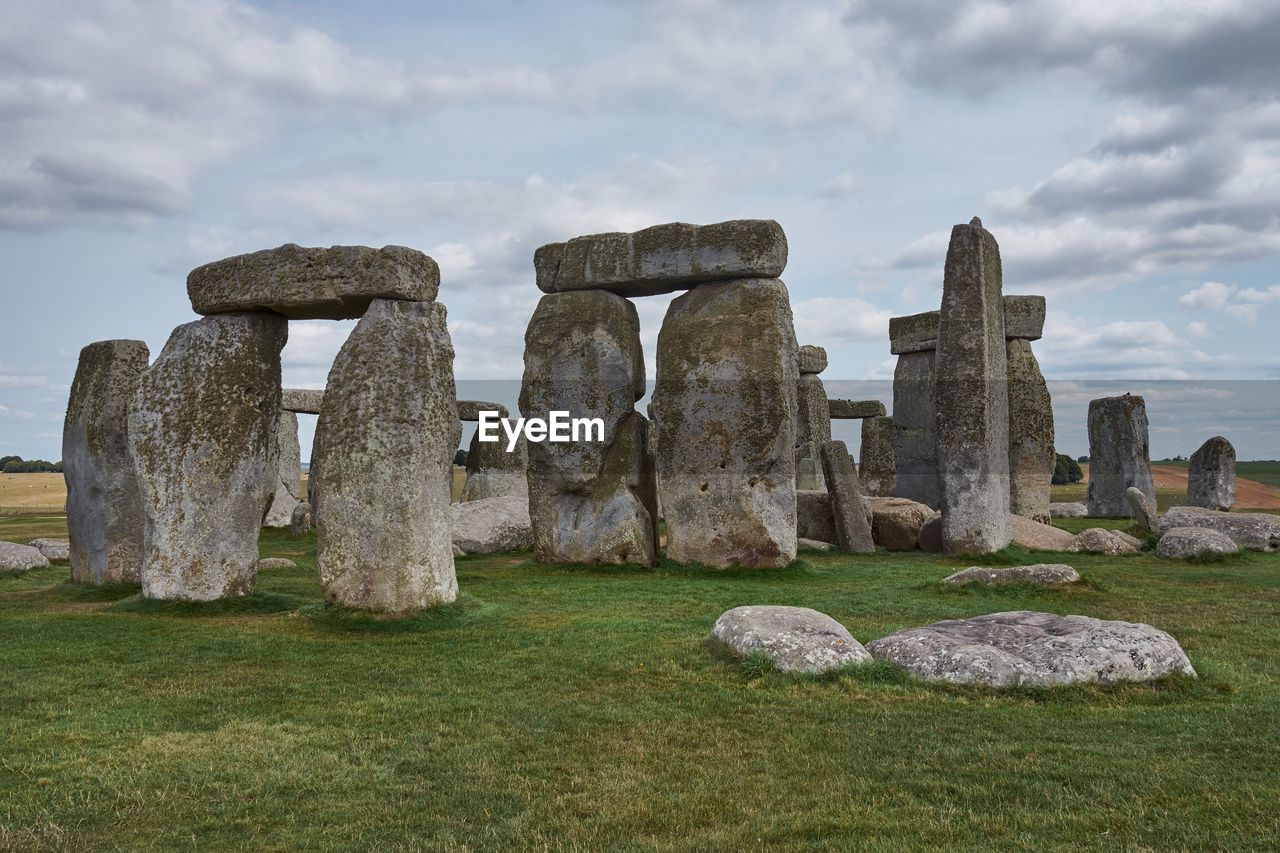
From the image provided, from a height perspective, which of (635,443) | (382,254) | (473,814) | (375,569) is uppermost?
(382,254)

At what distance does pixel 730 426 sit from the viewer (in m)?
14.6

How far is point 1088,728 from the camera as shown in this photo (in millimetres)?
5859

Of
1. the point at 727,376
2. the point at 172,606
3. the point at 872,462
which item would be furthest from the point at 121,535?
the point at 872,462

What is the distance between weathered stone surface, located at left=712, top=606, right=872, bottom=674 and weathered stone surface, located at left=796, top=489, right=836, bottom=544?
10.6 metres

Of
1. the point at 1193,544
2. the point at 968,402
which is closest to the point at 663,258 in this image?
the point at 968,402

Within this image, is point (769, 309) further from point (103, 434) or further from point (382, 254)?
point (103, 434)

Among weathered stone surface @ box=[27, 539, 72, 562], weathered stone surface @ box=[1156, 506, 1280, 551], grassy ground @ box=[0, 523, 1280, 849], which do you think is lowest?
grassy ground @ box=[0, 523, 1280, 849]

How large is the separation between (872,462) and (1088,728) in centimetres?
2299

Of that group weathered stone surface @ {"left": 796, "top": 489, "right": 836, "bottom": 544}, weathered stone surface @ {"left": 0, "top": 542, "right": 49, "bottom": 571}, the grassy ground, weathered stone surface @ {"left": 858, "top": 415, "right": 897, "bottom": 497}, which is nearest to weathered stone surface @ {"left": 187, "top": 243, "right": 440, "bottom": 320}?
the grassy ground

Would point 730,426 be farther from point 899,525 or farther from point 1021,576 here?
point 899,525

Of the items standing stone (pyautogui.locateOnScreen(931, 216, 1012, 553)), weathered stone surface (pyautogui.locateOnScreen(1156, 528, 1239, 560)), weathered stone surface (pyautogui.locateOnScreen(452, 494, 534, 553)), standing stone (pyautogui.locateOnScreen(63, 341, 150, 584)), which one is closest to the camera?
standing stone (pyautogui.locateOnScreen(63, 341, 150, 584))

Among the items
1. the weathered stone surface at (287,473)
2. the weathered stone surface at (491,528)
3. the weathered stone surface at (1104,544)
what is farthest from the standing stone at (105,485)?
the weathered stone surface at (1104,544)

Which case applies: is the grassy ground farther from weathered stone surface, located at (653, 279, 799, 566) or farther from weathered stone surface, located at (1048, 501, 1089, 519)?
weathered stone surface, located at (1048, 501, 1089, 519)

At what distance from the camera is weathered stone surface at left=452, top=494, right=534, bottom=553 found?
17.8 meters
